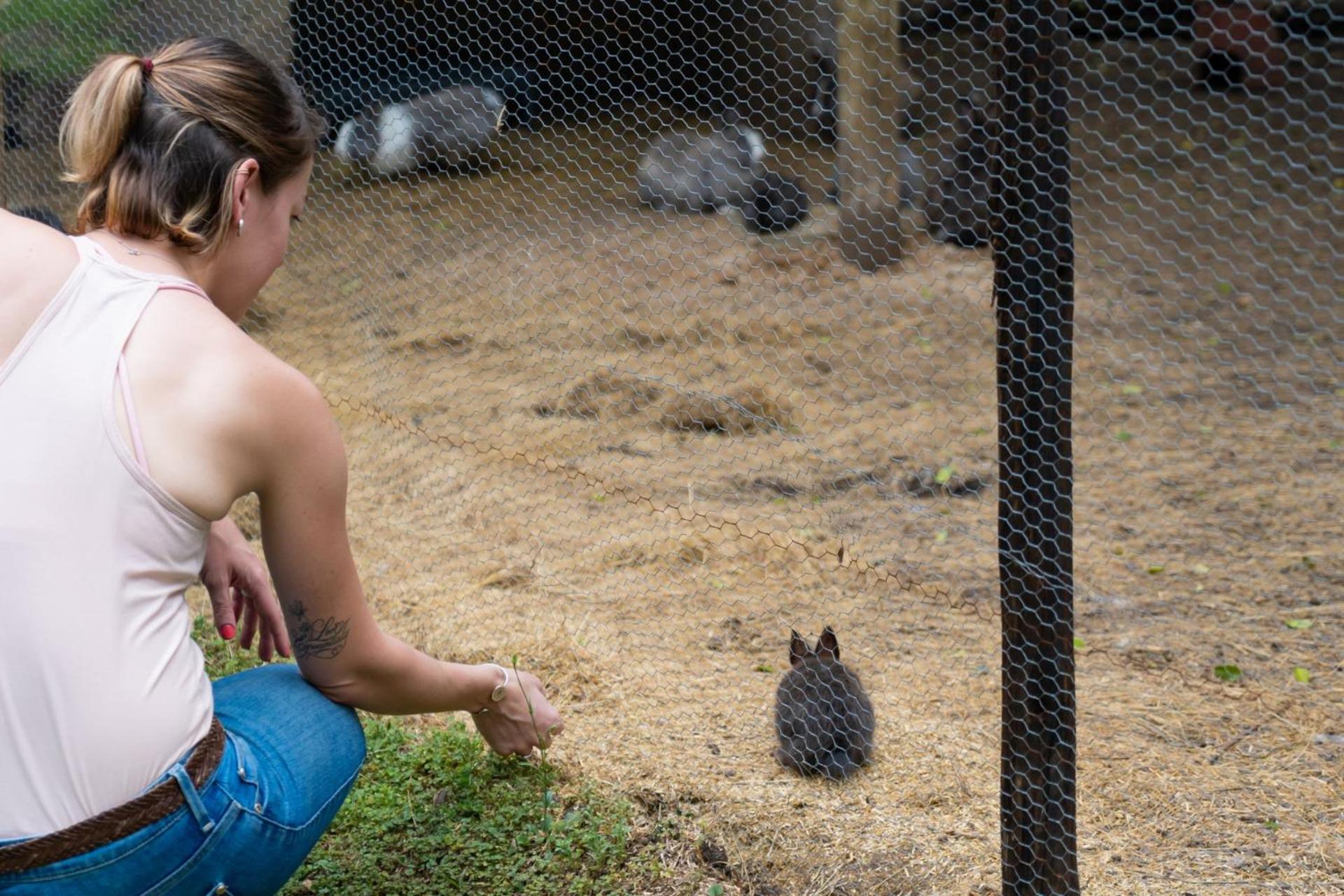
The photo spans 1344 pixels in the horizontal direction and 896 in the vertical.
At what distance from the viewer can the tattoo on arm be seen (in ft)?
5.79

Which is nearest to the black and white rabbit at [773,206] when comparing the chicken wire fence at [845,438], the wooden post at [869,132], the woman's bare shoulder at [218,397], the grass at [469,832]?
the chicken wire fence at [845,438]

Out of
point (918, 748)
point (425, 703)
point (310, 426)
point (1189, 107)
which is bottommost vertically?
point (1189, 107)

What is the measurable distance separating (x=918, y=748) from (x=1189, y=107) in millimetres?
7699

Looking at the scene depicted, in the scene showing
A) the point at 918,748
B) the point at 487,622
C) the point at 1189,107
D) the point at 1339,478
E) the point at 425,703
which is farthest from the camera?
the point at 1189,107

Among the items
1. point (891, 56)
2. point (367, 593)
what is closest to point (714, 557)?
point (367, 593)

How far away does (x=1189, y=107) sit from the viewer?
8961mm

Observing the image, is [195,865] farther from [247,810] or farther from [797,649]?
[797,649]

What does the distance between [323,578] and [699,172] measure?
18.6 feet

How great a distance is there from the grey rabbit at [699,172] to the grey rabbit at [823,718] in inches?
172

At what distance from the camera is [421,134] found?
19.6 ft

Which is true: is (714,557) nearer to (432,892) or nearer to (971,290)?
(432,892)

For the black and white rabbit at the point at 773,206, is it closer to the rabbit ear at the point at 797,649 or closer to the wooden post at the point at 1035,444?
the rabbit ear at the point at 797,649

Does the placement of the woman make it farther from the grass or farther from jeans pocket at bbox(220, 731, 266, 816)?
the grass

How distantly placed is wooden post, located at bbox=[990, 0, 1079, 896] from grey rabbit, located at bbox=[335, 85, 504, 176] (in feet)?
10.8
